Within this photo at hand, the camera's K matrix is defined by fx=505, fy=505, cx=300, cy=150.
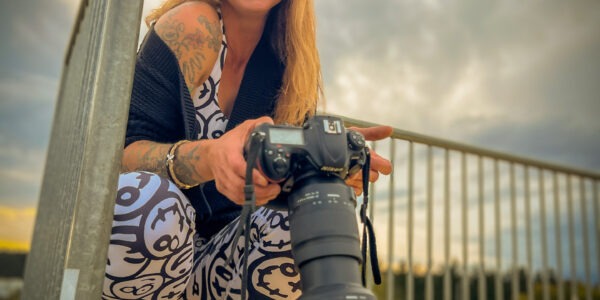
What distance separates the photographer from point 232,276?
2.78 feet

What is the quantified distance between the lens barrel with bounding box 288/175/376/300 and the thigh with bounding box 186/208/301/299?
9.8 inches

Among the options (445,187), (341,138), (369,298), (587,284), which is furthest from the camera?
(587,284)

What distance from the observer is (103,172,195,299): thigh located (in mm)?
682

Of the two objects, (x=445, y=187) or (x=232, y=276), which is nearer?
(x=232, y=276)

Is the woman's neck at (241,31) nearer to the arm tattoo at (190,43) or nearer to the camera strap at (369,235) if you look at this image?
the arm tattoo at (190,43)

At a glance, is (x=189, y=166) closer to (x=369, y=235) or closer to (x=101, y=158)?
(x=101, y=158)

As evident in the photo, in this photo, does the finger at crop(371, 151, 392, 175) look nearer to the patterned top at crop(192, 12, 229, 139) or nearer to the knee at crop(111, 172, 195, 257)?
the knee at crop(111, 172, 195, 257)

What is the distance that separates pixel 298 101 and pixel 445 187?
104cm

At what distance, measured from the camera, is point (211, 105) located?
98 cm

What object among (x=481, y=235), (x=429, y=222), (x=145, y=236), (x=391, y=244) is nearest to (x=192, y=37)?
(x=145, y=236)

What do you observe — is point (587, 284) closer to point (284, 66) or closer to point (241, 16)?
point (284, 66)

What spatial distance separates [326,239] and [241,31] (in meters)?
0.68

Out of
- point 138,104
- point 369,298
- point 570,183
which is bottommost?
point 369,298

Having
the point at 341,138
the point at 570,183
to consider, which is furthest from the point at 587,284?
the point at 341,138
